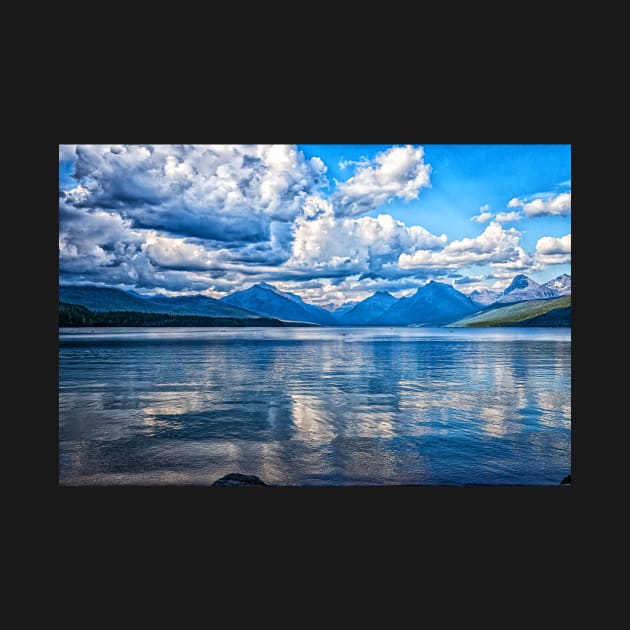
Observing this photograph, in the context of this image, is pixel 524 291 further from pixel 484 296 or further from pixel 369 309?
pixel 369 309

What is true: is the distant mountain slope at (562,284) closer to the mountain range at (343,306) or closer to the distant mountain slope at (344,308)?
the mountain range at (343,306)

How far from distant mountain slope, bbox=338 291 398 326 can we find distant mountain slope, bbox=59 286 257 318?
337cm

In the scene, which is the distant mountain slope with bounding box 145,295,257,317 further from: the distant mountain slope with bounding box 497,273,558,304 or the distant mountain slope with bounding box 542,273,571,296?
the distant mountain slope with bounding box 542,273,571,296

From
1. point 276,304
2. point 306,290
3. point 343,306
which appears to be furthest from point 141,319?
point 343,306

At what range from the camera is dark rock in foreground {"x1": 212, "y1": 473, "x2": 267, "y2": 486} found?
40.0ft

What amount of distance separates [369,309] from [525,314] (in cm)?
570

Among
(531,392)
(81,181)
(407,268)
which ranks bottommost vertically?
(531,392)

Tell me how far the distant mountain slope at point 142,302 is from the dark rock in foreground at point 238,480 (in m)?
5.83

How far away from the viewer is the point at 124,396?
16.2 meters

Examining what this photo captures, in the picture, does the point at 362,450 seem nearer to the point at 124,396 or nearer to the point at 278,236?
the point at 278,236

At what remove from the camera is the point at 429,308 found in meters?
17.3

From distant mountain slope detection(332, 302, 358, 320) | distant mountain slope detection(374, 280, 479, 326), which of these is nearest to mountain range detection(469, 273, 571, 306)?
distant mountain slope detection(374, 280, 479, 326)

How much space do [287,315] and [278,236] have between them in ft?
9.40

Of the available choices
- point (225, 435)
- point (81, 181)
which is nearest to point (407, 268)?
point (225, 435)
